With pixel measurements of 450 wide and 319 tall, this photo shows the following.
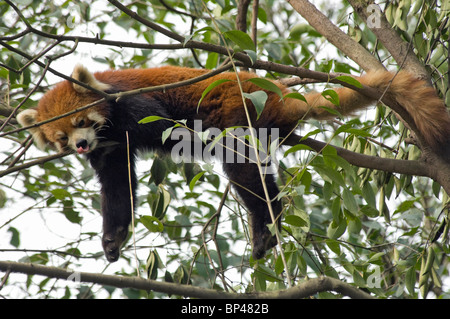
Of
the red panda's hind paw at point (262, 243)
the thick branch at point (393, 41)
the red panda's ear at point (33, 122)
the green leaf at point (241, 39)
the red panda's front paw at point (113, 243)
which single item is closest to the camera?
the green leaf at point (241, 39)

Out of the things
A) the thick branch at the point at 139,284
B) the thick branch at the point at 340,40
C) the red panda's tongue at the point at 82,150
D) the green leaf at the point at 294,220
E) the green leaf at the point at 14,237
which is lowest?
the thick branch at the point at 139,284

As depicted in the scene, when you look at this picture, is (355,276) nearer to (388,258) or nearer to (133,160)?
(388,258)

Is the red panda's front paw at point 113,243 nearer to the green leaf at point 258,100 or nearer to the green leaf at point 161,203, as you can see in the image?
the green leaf at point 161,203

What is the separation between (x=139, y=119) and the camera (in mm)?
3160

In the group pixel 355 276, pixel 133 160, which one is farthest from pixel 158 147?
pixel 355 276

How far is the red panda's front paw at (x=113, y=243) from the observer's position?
3.36m

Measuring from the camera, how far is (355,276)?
270 cm

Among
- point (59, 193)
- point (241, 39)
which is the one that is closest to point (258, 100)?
point (241, 39)

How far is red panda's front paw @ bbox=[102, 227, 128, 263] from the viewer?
3357 millimetres

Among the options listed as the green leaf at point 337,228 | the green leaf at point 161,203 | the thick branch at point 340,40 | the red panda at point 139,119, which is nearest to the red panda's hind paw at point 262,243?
the red panda at point 139,119

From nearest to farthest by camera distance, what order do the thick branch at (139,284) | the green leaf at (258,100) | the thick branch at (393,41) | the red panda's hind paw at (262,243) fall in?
the thick branch at (139,284) → the green leaf at (258,100) → the thick branch at (393,41) → the red panda's hind paw at (262,243)

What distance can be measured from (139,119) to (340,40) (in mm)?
1302

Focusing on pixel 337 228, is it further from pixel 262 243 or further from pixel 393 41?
pixel 393 41
